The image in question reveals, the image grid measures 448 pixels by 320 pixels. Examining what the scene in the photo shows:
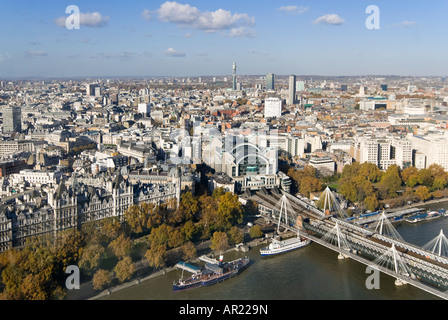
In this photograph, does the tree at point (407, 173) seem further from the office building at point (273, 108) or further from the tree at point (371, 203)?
the office building at point (273, 108)

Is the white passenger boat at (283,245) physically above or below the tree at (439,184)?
below

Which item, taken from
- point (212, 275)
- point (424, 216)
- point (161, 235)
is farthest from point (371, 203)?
point (161, 235)

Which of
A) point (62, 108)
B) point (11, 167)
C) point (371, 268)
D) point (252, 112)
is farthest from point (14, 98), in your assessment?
point (371, 268)

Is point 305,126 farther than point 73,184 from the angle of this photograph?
Yes

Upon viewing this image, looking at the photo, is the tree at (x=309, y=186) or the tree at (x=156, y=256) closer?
the tree at (x=156, y=256)

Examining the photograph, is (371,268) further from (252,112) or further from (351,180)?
(252,112)

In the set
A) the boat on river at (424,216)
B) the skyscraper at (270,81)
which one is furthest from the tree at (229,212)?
the skyscraper at (270,81)
